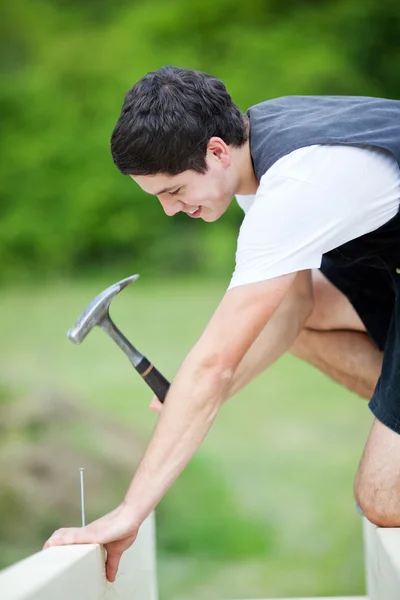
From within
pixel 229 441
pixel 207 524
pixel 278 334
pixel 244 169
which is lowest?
pixel 229 441

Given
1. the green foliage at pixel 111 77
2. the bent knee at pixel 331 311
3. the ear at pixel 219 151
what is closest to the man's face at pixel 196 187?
the ear at pixel 219 151

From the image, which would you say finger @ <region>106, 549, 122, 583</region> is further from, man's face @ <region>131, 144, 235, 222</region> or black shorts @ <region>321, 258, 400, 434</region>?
black shorts @ <region>321, 258, 400, 434</region>

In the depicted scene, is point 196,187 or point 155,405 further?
point 155,405

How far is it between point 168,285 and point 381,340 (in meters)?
5.11

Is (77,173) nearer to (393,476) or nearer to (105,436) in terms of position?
(105,436)

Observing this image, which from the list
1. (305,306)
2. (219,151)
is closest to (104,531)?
(219,151)

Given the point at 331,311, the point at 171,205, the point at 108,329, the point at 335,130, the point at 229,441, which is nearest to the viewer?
the point at 335,130

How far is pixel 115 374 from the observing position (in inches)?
249

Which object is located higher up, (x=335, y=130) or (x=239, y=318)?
(x=335, y=130)

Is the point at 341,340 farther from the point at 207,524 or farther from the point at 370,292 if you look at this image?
the point at 207,524

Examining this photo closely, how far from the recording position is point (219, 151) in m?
1.89

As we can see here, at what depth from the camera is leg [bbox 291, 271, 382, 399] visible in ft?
8.05

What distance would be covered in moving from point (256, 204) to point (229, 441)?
3981 mm

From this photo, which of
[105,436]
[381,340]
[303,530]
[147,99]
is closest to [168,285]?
[105,436]
